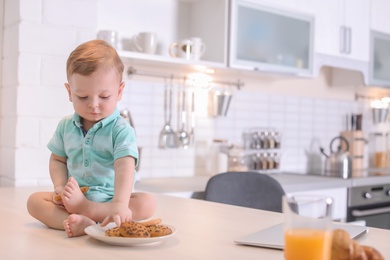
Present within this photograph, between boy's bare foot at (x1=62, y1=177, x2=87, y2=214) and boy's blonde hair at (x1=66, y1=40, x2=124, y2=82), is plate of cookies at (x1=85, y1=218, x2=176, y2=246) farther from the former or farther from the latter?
boy's blonde hair at (x1=66, y1=40, x2=124, y2=82)

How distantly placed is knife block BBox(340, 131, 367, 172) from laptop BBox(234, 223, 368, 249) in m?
2.68

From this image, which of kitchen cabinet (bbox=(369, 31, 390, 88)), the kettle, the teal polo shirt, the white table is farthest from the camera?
kitchen cabinet (bbox=(369, 31, 390, 88))

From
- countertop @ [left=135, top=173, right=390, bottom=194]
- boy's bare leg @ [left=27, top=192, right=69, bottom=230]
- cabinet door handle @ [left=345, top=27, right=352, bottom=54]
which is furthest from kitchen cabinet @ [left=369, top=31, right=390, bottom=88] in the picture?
boy's bare leg @ [left=27, top=192, right=69, bottom=230]

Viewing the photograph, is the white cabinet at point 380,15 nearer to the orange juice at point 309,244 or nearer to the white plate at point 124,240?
the white plate at point 124,240

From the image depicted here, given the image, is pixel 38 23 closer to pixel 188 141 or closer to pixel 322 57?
pixel 188 141

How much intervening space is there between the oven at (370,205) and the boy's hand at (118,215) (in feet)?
6.93

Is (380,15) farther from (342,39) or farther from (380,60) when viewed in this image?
(342,39)

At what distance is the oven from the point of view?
115 inches

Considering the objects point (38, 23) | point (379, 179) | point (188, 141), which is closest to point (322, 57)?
point (379, 179)

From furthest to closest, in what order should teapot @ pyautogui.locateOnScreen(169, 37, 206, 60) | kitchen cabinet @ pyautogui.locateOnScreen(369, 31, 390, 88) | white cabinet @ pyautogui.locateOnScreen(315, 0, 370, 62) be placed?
kitchen cabinet @ pyautogui.locateOnScreen(369, 31, 390, 88)
white cabinet @ pyautogui.locateOnScreen(315, 0, 370, 62)
teapot @ pyautogui.locateOnScreen(169, 37, 206, 60)

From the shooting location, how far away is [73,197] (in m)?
1.06

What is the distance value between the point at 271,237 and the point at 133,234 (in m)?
0.27

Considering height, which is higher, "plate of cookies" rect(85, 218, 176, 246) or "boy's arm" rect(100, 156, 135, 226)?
"boy's arm" rect(100, 156, 135, 226)

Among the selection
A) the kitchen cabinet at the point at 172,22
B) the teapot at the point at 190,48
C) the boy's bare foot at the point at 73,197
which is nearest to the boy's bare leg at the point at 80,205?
the boy's bare foot at the point at 73,197
